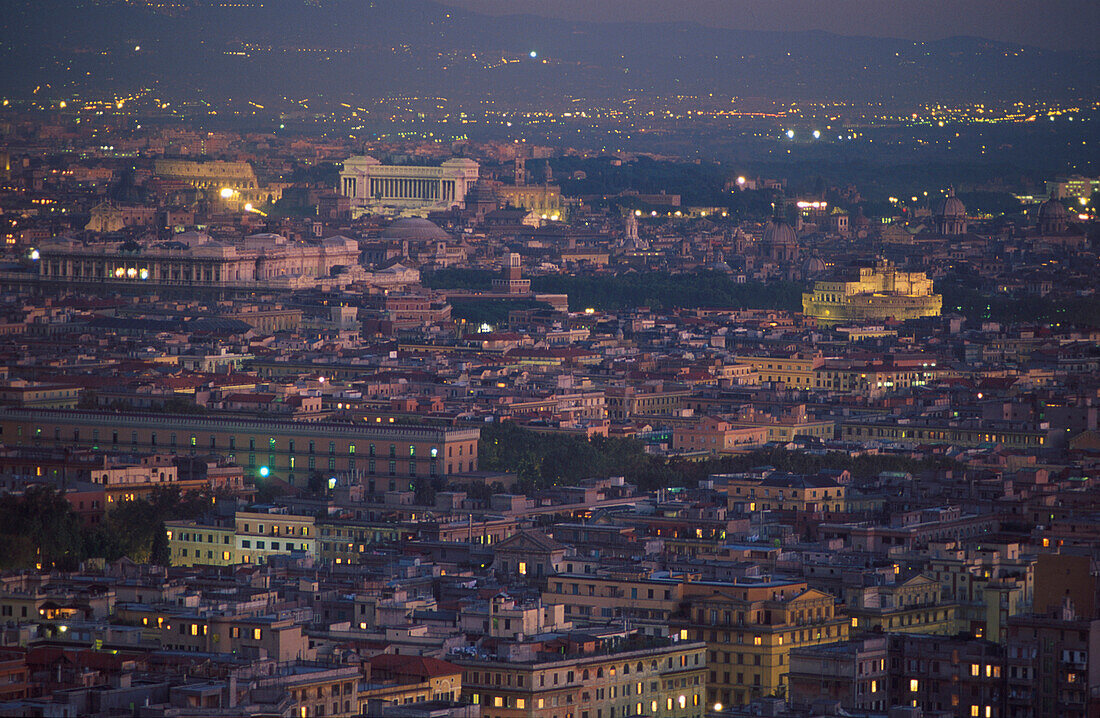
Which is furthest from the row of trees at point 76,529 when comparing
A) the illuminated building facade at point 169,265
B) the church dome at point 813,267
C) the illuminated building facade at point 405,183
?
the illuminated building facade at point 405,183

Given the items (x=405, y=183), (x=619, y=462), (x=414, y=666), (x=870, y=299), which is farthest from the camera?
(x=405, y=183)

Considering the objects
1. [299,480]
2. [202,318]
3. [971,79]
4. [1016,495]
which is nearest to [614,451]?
[299,480]

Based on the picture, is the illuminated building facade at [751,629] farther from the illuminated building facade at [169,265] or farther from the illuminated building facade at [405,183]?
the illuminated building facade at [405,183]

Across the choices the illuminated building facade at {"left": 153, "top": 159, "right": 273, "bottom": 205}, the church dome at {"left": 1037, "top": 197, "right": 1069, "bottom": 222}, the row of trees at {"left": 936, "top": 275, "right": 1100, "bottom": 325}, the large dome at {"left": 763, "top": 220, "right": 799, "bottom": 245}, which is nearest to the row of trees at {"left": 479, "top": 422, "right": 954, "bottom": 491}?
the row of trees at {"left": 936, "top": 275, "right": 1100, "bottom": 325}

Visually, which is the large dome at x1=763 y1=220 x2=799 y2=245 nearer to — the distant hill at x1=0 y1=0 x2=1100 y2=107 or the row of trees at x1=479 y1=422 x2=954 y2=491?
the distant hill at x1=0 y1=0 x2=1100 y2=107

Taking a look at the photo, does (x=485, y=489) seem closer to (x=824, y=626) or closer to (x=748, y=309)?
(x=824, y=626)

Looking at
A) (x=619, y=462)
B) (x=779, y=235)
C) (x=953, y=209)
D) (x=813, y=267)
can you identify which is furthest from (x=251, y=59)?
(x=619, y=462)

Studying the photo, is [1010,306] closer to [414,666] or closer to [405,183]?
[405,183]
